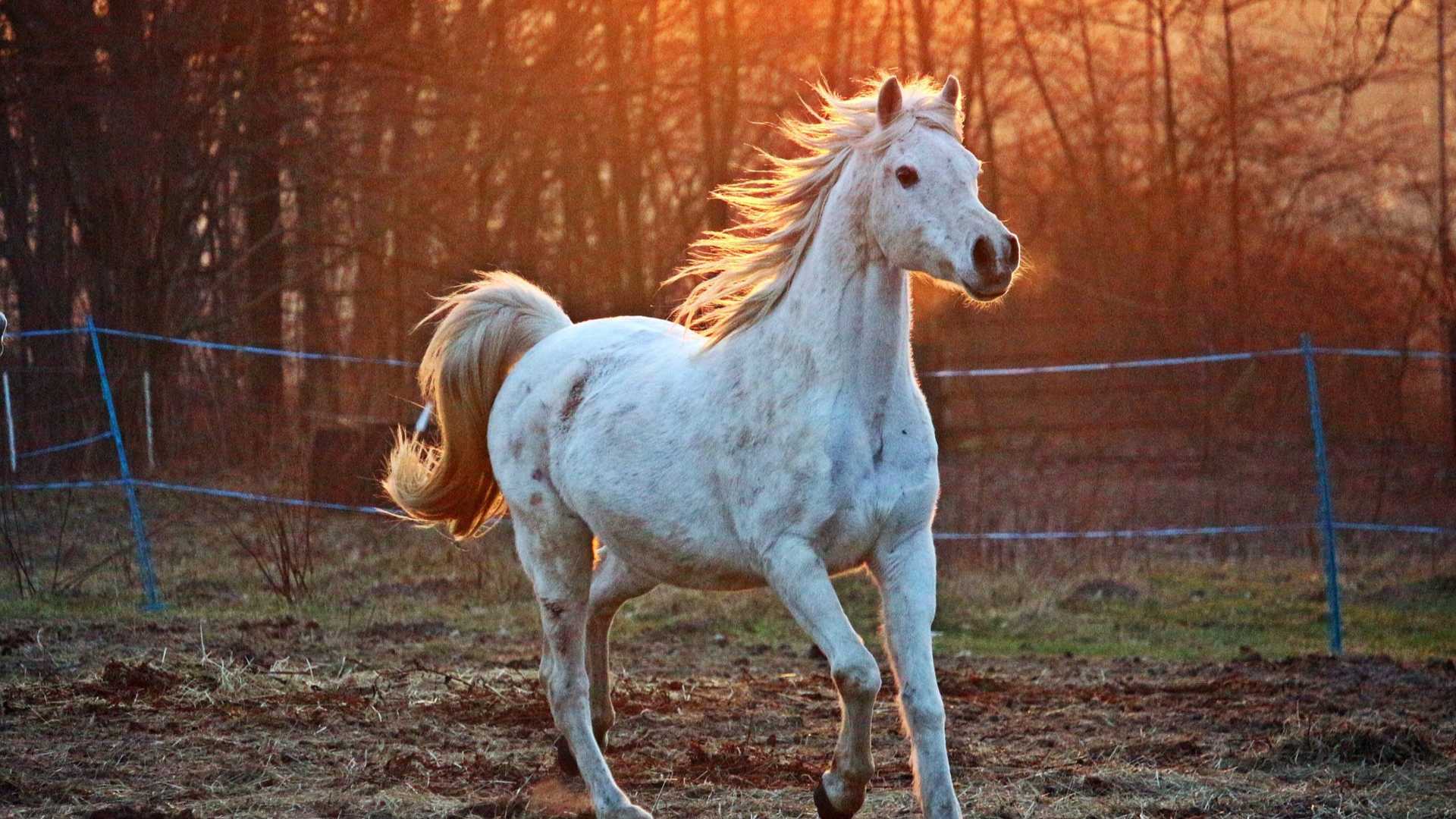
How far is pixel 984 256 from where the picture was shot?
3.88m

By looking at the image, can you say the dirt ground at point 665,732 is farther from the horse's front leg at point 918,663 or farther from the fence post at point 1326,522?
the horse's front leg at point 918,663

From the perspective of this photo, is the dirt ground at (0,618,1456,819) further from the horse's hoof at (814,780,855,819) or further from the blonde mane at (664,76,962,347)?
the blonde mane at (664,76,962,347)

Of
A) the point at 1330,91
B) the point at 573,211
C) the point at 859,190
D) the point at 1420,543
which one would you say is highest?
the point at 1330,91

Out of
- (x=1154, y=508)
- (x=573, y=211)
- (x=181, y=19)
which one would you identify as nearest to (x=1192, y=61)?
(x=573, y=211)

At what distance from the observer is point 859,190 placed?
4.28m

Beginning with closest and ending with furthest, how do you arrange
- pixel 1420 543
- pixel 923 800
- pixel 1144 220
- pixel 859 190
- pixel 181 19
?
pixel 923 800 → pixel 859 190 → pixel 1420 543 → pixel 181 19 → pixel 1144 220

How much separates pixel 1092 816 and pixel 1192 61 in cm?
2151

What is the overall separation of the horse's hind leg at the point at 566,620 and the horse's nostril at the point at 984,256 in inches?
69.1

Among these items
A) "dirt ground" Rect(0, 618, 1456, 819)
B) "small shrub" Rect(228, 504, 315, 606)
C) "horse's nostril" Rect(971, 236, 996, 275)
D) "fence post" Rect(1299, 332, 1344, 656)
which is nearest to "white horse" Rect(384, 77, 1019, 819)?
"horse's nostril" Rect(971, 236, 996, 275)

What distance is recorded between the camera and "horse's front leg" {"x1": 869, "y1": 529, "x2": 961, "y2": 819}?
3.94m

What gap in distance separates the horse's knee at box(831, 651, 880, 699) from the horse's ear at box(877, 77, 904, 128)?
1.45 m

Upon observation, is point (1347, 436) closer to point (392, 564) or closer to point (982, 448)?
point (982, 448)

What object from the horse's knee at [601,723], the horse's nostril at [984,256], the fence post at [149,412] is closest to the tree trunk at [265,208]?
the fence post at [149,412]

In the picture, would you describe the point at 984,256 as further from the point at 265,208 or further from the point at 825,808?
the point at 265,208
